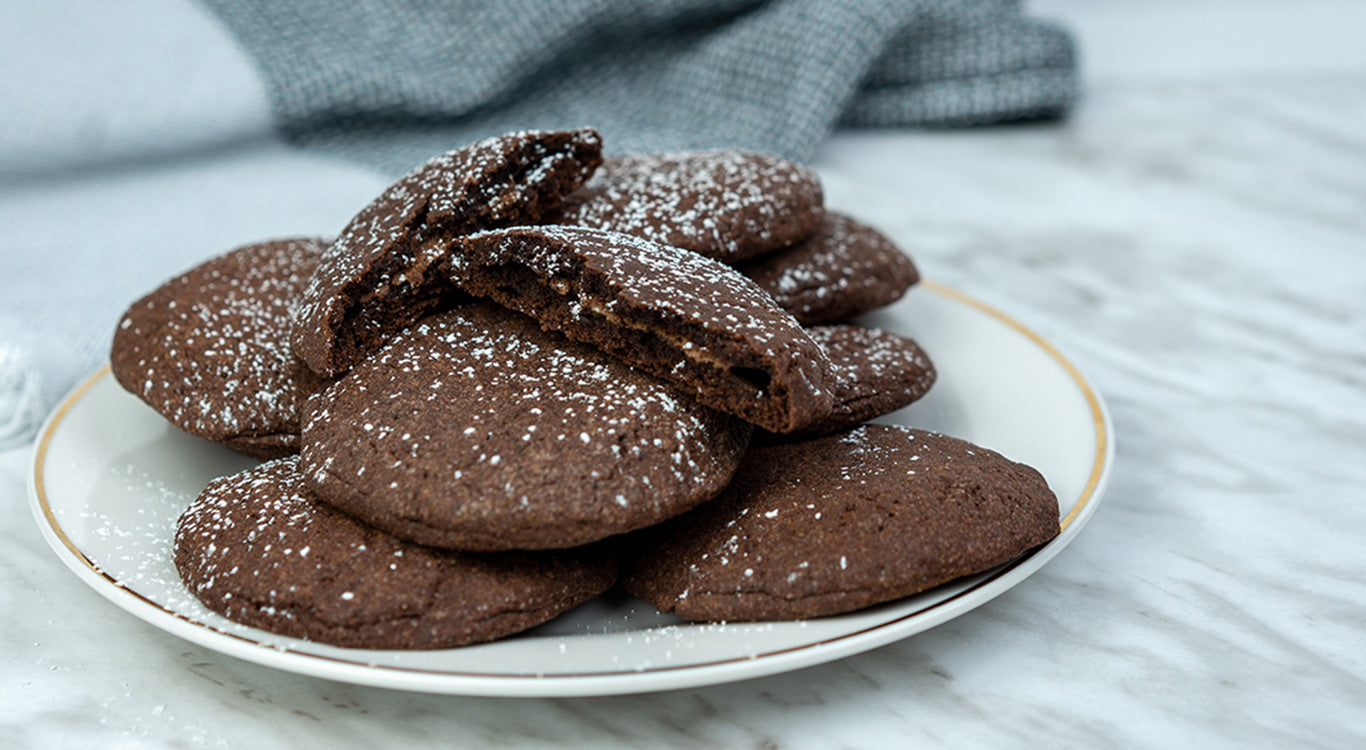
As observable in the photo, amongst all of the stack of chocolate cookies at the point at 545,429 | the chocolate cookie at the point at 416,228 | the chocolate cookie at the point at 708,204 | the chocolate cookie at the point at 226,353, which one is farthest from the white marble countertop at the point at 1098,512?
the chocolate cookie at the point at 708,204

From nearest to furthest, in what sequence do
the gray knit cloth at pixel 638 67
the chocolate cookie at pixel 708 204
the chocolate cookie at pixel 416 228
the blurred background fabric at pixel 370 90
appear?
1. the chocolate cookie at pixel 416 228
2. the chocolate cookie at pixel 708 204
3. the blurred background fabric at pixel 370 90
4. the gray knit cloth at pixel 638 67

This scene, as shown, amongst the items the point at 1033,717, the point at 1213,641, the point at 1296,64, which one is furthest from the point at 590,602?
the point at 1296,64

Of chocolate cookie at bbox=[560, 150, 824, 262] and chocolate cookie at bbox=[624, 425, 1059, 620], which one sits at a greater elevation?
chocolate cookie at bbox=[560, 150, 824, 262]

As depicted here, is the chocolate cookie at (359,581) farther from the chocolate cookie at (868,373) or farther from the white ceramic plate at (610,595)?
the chocolate cookie at (868,373)

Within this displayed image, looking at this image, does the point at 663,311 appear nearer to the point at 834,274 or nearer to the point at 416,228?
the point at 416,228

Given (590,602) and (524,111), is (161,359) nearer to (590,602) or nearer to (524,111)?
(590,602)

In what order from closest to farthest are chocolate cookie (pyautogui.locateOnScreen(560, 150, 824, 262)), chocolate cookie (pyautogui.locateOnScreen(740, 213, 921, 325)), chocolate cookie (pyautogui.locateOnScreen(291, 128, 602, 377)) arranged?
chocolate cookie (pyautogui.locateOnScreen(291, 128, 602, 377)), chocolate cookie (pyautogui.locateOnScreen(560, 150, 824, 262)), chocolate cookie (pyautogui.locateOnScreen(740, 213, 921, 325))

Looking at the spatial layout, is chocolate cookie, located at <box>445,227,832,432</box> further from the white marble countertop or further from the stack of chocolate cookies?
the white marble countertop

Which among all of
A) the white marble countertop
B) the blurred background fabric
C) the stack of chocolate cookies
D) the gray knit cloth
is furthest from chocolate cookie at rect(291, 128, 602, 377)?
the gray knit cloth
